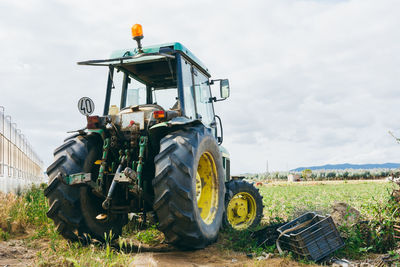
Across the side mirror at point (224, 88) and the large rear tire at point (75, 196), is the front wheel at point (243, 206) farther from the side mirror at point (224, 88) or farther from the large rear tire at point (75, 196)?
the large rear tire at point (75, 196)

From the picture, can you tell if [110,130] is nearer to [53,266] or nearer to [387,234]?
[53,266]

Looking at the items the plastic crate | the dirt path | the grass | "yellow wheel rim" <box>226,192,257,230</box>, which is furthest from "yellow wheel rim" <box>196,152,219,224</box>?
the dirt path

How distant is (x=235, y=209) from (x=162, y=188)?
10.2 ft

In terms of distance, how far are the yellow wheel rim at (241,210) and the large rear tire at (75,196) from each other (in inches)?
98.4

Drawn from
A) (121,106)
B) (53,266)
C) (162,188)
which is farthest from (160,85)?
(53,266)

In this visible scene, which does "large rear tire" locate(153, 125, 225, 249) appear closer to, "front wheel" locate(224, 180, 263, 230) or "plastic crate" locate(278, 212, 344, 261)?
"plastic crate" locate(278, 212, 344, 261)

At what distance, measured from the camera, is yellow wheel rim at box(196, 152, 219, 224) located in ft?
16.5

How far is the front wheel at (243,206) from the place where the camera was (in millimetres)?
6527

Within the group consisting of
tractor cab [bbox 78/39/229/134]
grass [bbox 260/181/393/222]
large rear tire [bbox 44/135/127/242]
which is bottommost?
grass [bbox 260/181/393/222]

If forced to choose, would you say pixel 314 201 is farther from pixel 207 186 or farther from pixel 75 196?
pixel 75 196

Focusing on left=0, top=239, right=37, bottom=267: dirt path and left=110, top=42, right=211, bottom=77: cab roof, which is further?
left=110, top=42, right=211, bottom=77: cab roof

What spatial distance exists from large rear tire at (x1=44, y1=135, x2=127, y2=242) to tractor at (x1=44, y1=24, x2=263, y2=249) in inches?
0.5

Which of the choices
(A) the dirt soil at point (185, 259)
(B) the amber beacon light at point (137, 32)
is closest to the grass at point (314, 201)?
(A) the dirt soil at point (185, 259)

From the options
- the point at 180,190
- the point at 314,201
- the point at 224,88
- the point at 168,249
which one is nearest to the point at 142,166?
the point at 180,190
